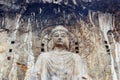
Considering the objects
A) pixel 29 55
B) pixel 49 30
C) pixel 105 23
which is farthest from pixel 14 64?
pixel 105 23

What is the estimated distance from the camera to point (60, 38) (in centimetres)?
562

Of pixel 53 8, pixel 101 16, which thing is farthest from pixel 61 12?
pixel 101 16

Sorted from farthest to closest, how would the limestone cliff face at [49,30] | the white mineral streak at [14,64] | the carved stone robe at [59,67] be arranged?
the limestone cliff face at [49,30] → the white mineral streak at [14,64] → the carved stone robe at [59,67]

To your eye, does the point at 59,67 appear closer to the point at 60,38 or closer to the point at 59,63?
the point at 59,63

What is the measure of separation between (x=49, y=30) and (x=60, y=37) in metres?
0.56

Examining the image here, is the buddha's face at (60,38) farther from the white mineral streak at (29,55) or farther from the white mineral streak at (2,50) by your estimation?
the white mineral streak at (2,50)

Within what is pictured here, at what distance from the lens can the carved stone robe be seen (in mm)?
5332

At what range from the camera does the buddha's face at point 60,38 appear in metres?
5.62

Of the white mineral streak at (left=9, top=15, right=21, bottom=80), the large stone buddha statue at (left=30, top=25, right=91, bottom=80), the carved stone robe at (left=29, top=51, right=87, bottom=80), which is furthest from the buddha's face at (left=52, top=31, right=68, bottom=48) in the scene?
the white mineral streak at (left=9, top=15, right=21, bottom=80)

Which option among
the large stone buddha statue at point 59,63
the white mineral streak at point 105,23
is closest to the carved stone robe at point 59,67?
the large stone buddha statue at point 59,63

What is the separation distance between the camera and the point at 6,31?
19.7ft

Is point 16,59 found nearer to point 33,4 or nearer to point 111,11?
point 33,4

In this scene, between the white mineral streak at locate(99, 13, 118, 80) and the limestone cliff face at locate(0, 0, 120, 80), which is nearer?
the limestone cliff face at locate(0, 0, 120, 80)

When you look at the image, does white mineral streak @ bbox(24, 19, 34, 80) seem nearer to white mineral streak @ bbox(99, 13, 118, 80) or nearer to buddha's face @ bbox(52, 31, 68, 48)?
buddha's face @ bbox(52, 31, 68, 48)
